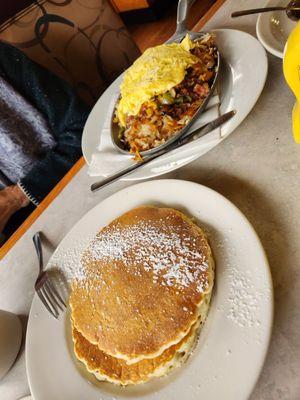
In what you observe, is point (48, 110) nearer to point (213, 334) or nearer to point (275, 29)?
point (275, 29)

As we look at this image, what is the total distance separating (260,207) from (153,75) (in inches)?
15.7

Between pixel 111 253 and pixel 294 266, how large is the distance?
1.03 feet

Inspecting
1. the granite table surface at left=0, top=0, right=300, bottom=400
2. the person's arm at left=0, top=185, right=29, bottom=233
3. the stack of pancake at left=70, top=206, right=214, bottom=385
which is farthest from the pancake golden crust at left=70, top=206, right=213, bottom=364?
the person's arm at left=0, top=185, right=29, bottom=233

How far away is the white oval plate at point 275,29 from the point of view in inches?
29.4

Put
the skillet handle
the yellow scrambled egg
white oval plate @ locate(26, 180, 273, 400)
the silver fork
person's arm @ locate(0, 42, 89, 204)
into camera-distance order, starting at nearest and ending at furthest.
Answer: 1. white oval plate @ locate(26, 180, 273, 400)
2. the silver fork
3. the yellow scrambled egg
4. the skillet handle
5. person's arm @ locate(0, 42, 89, 204)

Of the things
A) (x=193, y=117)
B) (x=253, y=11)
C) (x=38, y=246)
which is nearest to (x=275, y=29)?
(x=253, y=11)

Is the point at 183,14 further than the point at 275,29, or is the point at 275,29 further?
the point at 183,14

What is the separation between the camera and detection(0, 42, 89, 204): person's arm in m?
1.25

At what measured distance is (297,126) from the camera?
0.62m

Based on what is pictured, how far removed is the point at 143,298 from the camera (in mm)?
570

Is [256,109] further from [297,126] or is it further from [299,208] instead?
[299,208]

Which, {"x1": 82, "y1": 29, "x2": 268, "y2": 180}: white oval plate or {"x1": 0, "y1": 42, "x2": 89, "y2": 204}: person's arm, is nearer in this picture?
{"x1": 82, "y1": 29, "x2": 268, "y2": 180}: white oval plate

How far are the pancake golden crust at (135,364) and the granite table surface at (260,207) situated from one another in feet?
0.38

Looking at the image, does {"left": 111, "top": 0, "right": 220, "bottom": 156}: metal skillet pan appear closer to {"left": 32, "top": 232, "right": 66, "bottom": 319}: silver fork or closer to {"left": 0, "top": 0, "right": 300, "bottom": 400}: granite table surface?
{"left": 0, "top": 0, "right": 300, "bottom": 400}: granite table surface
